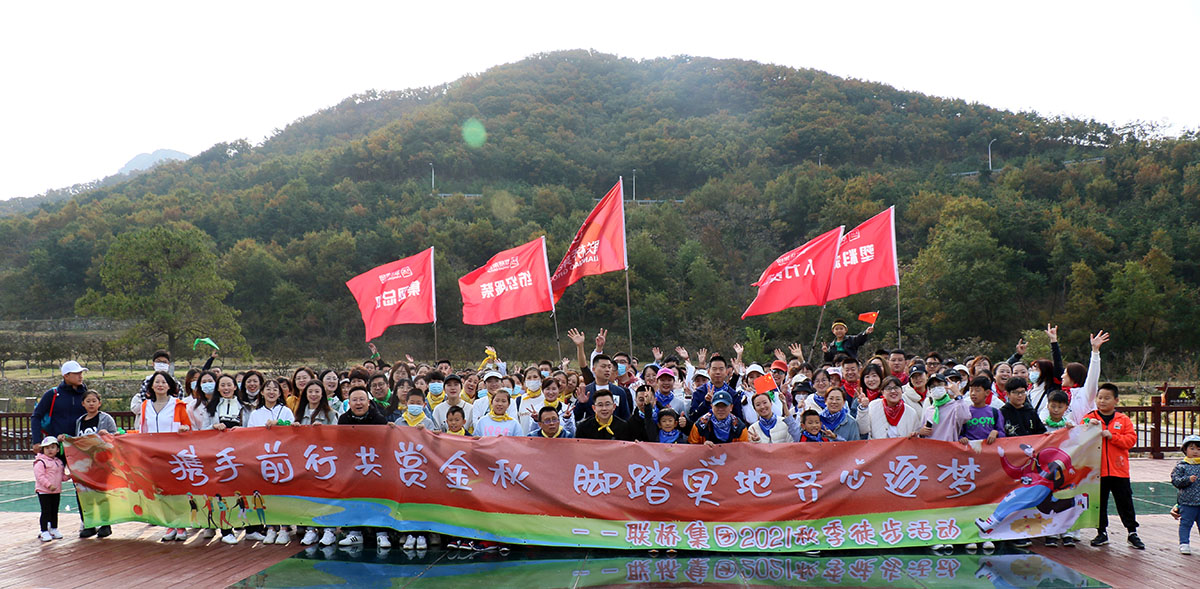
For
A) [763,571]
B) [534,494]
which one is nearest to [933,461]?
[763,571]

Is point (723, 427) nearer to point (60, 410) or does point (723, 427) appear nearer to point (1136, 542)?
point (1136, 542)

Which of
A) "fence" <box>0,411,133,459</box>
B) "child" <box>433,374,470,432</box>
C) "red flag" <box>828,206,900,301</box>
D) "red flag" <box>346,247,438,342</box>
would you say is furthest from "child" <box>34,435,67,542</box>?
"red flag" <box>828,206,900,301</box>

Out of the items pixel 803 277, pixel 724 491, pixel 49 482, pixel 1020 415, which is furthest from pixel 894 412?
pixel 49 482

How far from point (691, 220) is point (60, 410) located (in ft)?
134

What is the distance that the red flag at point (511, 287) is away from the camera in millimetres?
11664

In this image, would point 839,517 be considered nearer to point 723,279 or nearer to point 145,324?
point 145,324

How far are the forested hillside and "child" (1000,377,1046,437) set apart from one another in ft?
85.6

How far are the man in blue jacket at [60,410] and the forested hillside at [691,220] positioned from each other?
2318 cm

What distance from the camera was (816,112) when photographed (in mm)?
64312

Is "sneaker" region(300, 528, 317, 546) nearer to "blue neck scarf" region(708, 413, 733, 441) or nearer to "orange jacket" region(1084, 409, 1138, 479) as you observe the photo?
"blue neck scarf" region(708, 413, 733, 441)

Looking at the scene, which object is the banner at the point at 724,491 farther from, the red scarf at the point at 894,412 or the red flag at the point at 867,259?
the red flag at the point at 867,259

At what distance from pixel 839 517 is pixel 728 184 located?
147 ft

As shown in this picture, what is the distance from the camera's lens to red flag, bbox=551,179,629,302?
10359 mm

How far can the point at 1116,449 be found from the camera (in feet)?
21.2
